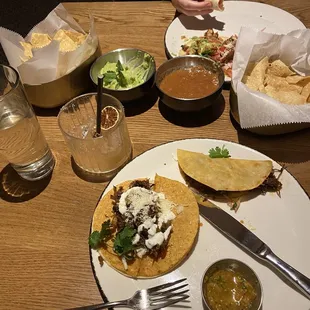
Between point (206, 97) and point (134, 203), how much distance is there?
27.8 inches

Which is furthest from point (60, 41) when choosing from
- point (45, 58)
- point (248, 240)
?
point (248, 240)

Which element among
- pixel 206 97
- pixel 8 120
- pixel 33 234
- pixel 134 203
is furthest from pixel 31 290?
pixel 206 97

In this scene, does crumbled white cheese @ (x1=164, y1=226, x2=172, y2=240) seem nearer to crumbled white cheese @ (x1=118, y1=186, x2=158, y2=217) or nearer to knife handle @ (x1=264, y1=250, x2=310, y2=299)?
crumbled white cheese @ (x1=118, y1=186, x2=158, y2=217)

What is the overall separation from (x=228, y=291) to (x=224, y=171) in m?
0.54

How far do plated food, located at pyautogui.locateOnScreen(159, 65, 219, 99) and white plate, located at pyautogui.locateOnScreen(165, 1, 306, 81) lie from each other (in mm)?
291

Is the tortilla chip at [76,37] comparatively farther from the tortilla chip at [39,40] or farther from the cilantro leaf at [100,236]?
the cilantro leaf at [100,236]

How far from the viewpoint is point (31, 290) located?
4.92 ft

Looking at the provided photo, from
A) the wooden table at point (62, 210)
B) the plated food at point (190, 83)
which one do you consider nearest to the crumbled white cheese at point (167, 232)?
the wooden table at point (62, 210)

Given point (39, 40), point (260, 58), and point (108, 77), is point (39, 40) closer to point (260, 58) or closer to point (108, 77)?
point (108, 77)

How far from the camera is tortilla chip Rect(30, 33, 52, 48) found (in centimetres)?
222

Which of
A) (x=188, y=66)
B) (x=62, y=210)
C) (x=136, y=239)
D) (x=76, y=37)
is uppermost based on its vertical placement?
(x=76, y=37)

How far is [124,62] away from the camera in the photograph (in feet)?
7.50

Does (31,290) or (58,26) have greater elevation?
(58,26)

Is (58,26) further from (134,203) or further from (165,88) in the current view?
(134,203)
